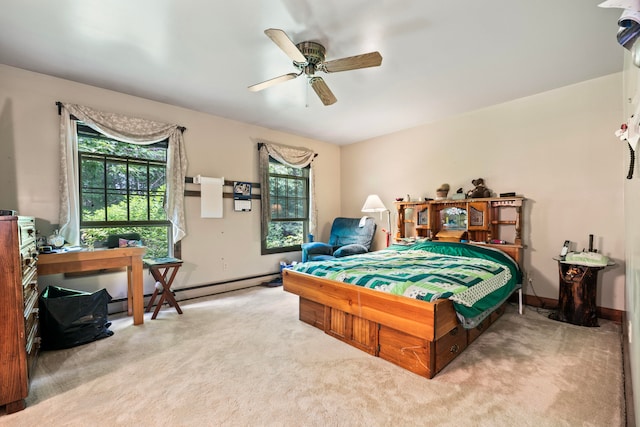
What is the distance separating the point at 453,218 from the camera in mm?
4141

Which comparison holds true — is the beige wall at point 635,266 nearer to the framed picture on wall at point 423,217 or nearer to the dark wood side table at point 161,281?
the framed picture on wall at point 423,217

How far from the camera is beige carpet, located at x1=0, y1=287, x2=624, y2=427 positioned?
1.61 metres

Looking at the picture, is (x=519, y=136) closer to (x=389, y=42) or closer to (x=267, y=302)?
(x=389, y=42)

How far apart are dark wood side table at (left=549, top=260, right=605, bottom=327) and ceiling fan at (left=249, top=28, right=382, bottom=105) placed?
2.84 meters

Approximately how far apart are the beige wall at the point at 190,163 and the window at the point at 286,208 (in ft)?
0.73

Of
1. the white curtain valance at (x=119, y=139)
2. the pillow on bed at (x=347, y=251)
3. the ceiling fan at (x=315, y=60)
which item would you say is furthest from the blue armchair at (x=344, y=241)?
the ceiling fan at (x=315, y=60)

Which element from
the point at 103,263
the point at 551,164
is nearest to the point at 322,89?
the point at 103,263

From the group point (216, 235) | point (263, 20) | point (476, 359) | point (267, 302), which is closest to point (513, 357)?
point (476, 359)

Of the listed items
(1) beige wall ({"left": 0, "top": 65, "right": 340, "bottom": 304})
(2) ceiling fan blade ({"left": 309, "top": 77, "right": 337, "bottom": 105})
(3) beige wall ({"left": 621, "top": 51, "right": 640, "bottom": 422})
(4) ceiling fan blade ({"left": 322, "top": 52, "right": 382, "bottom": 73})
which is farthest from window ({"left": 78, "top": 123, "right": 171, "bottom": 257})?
(3) beige wall ({"left": 621, "top": 51, "right": 640, "bottom": 422})

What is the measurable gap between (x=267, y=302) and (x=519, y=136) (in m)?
3.84

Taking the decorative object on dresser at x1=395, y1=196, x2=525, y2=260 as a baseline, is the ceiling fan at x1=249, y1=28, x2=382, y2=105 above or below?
above

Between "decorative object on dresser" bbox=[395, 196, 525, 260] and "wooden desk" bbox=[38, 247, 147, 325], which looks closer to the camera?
"wooden desk" bbox=[38, 247, 147, 325]

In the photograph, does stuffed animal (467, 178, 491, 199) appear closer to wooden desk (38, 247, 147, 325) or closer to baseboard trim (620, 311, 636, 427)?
baseboard trim (620, 311, 636, 427)

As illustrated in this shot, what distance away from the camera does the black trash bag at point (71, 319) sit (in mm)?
2381
